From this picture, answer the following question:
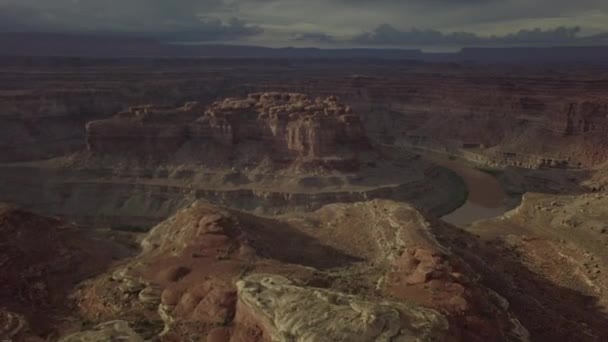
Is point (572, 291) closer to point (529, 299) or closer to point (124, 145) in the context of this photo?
point (529, 299)

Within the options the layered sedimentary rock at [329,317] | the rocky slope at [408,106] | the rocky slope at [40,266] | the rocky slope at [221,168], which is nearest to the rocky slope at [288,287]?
the layered sedimentary rock at [329,317]

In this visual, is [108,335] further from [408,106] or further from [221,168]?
[408,106]

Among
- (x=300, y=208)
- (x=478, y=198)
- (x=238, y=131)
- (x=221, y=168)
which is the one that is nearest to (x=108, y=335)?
(x=300, y=208)

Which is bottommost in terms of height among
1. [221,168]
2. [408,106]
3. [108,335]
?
[221,168]

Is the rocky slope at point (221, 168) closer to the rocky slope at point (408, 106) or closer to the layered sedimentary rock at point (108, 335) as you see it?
the rocky slope at point (408, 106)

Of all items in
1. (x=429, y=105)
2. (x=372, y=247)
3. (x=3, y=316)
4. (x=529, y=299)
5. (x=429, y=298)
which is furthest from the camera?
(x=429, y=105)

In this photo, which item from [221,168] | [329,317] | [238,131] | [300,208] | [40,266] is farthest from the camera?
[238,131]

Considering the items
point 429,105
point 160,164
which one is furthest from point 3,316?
point 429,105
